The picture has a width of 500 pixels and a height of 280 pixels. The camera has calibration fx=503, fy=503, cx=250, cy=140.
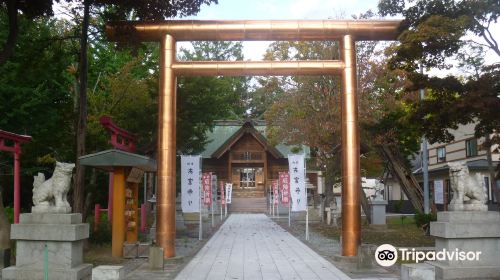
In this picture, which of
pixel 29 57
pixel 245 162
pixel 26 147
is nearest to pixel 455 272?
pixel 29 57

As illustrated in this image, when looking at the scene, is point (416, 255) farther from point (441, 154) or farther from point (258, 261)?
point (441, 154)

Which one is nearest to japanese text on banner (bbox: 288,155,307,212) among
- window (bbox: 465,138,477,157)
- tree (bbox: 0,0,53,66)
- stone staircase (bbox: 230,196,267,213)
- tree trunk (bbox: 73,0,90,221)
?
tree trunk (bbox: 73,0,90,221)

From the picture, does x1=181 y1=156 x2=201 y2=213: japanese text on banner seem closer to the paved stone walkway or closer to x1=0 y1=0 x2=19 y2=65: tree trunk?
the paved stone walkway

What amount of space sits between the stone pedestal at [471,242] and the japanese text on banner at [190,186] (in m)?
8.71

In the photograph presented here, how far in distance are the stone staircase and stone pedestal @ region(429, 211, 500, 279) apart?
96.0ft

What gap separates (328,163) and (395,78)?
554 cm

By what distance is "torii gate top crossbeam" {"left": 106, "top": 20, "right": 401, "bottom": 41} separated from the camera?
1197 cm

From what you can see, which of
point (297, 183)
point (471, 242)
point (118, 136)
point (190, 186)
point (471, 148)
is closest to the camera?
point (471, 242)

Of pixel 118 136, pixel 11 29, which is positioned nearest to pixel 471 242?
pixel 118 136

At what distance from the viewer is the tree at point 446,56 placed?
10.9 meters

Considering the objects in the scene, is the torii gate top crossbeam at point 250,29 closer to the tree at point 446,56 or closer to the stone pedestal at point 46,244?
the tree at point 446,56

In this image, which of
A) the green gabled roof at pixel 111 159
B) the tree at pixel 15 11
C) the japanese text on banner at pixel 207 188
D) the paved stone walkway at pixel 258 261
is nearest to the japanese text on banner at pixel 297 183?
the paved stone walkway at pixel 258 261

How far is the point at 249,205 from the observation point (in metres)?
39.5

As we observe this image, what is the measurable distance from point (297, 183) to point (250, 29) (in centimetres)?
737
